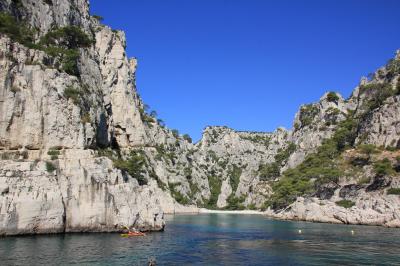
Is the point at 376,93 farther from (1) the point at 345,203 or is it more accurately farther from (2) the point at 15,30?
(2) the point at 15,30

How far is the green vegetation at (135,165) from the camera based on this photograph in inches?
3289

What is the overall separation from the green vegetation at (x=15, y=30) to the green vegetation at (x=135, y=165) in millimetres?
24306

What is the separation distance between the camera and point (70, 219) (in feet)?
199

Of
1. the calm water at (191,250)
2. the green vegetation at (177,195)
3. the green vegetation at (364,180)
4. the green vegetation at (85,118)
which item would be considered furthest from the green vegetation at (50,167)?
the green vegetation at (177,195)

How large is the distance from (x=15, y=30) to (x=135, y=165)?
144 feet

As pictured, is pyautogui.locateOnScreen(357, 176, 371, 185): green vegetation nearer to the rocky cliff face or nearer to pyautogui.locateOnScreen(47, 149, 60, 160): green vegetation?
the rocky cliff face

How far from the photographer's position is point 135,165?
103750mm

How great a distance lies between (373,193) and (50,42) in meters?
85.5

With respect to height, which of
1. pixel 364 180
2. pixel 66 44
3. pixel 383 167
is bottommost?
pixel 364 180

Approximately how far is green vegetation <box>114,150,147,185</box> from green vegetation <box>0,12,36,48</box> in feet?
79.7

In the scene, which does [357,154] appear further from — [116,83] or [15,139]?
[15,139]

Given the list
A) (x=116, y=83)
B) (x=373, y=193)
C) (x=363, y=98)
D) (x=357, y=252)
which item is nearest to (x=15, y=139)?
(x=357, y=252)

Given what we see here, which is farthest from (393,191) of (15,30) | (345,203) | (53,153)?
(15,30)

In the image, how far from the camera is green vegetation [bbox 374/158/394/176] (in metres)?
114
